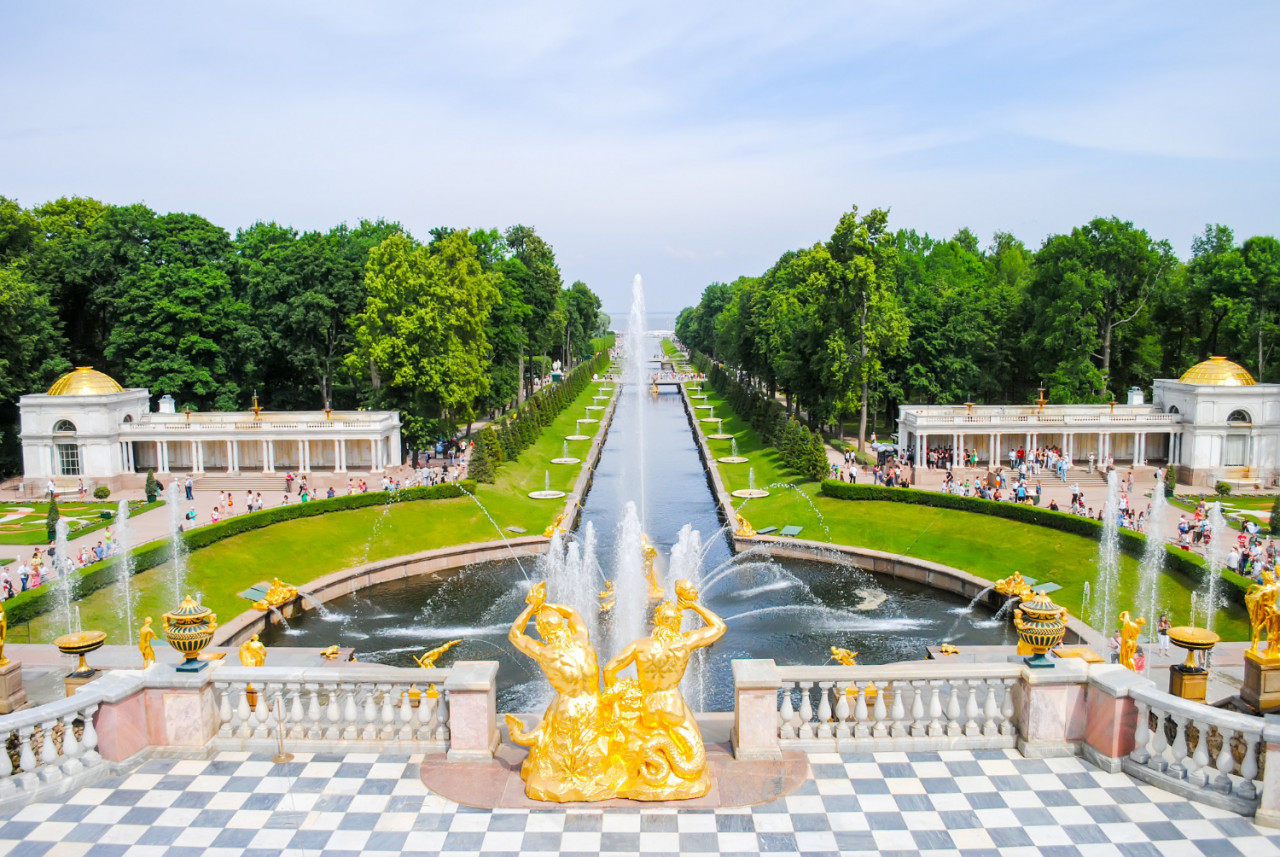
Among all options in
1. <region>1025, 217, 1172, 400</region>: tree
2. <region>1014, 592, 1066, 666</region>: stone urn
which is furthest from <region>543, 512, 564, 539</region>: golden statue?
<region>1025, 217, 1172, 400</region>: tree

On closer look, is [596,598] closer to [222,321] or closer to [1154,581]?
[1154,581]

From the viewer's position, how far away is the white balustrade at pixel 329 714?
45.0ft

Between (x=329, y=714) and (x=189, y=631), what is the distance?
219cm

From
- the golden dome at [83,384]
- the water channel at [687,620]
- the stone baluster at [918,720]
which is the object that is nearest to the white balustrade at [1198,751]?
the stone baluster at [918,720]

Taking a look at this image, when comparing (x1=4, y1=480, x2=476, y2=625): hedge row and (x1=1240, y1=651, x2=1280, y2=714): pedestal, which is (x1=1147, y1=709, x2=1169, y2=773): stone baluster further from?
(x1=4, y1=480, x2=476, y2=625): hedge row

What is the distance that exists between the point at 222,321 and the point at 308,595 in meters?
34.1

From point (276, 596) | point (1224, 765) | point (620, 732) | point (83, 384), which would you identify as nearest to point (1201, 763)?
point (1224, 765)

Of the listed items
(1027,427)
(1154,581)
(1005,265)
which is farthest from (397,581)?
(1005,265)

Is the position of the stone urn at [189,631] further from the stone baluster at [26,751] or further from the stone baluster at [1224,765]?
the stone baluster at [1224,765]

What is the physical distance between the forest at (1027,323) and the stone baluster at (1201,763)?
167 ft

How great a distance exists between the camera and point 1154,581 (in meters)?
34.9

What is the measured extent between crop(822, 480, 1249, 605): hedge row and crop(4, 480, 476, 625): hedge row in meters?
19.7

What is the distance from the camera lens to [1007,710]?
13.7 m

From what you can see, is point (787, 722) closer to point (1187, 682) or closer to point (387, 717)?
point (387, 717)
